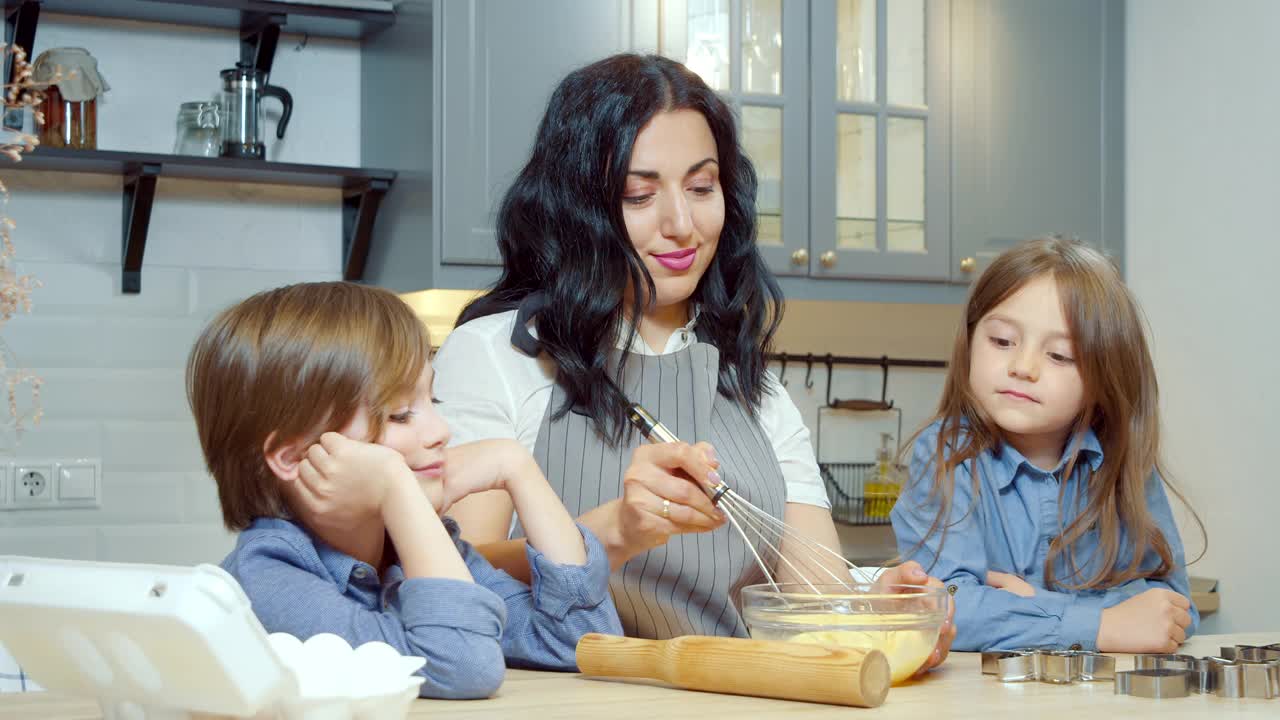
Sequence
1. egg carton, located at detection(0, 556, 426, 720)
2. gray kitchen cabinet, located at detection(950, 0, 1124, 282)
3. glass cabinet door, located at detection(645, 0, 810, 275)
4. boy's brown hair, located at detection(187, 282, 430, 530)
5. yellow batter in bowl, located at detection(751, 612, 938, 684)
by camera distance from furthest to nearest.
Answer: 1. gray kitchen cabinet, located at detection(950, 0, 1124, 282)
2. glass cabinet door, located at detection(645, 0, 810, 275)
3. boy's brown hair, located at detection(187, 282, 430, 530)
4. yellow batter in bowl, located at detection(751, 612, 938, 684)
5. egg carton, located at detection(0, 556, 426, 720)

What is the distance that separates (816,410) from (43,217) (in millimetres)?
1806

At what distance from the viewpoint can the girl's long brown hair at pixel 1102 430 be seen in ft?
5.05

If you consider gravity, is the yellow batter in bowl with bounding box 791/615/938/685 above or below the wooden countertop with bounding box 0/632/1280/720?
above

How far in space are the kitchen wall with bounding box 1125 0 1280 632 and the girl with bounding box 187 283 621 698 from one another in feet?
6.11

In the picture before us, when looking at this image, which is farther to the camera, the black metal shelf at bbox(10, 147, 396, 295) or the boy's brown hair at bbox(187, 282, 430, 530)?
the black metal shelf at bbox(10, 147, 396, 295)

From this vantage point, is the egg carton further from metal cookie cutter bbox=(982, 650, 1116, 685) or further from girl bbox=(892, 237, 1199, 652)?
girl bbox=(892, 237, 1199, 652)

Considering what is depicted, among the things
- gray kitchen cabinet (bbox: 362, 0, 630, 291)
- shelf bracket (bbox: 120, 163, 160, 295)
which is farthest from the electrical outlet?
gray kitchen cabinet (bbox: 362, 0, 630, 291)

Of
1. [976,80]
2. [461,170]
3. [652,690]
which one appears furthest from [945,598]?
[976,80]

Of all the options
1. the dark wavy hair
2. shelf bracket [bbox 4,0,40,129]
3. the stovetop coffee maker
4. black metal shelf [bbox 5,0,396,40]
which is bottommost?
the dark wavy hair

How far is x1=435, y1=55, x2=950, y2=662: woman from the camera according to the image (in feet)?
4.79

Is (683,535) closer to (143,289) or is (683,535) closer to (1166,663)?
(1166,663)

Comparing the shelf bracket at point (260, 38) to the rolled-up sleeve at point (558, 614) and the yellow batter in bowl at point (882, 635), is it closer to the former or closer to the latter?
the rolled-up sleeve at point (558, 614)

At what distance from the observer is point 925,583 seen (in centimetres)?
109

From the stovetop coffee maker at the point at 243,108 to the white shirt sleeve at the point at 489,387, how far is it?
1.35 m
